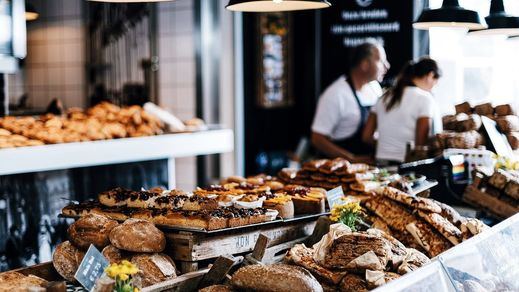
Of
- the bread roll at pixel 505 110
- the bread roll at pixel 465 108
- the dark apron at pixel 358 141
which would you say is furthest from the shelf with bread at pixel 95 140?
the bread roll at pixel 505 110

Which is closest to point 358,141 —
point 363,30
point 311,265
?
point 363,30

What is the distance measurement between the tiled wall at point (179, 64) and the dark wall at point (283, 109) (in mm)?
665

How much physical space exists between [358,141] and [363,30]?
1506 millimetres

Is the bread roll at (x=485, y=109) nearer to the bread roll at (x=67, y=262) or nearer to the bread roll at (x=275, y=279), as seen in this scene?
the bread roll at (x=275, y=279)

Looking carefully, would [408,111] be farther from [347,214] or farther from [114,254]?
[114,254]

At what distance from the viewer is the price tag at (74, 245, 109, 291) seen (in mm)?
2379

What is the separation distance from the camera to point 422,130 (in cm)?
620

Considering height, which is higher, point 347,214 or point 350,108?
point 350,108

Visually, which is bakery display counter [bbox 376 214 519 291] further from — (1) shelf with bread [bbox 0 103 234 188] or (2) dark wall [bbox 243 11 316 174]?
(2) dark wall [bbox 243 11 316 174]

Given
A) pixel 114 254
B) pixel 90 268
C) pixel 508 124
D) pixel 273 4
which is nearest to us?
pixel 90 268

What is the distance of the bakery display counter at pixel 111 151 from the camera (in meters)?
4.88

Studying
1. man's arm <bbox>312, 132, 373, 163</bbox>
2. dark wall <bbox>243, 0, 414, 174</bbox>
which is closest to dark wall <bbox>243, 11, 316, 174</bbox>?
dark wall <bbox>243, 0, 414, 174</bbox>

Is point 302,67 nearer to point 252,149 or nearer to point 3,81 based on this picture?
point 252,149

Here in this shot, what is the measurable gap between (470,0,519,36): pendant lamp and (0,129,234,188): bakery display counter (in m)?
2.62
